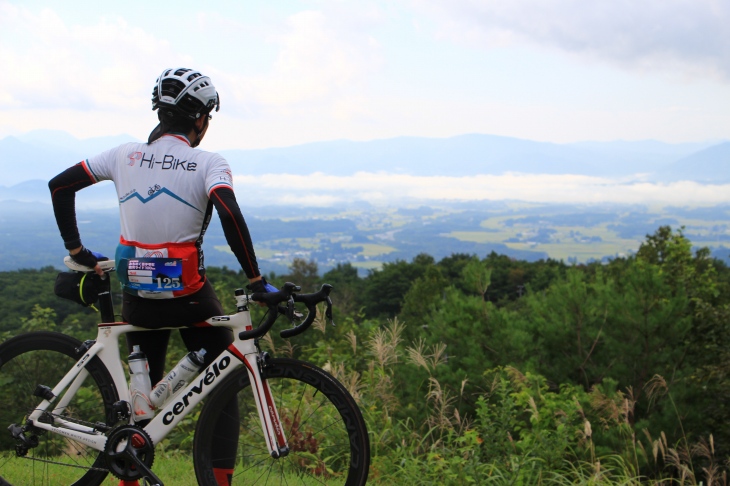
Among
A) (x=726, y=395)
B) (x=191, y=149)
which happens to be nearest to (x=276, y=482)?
(x=191, y=149)

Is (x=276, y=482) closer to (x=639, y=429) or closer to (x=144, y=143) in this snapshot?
(x=144, y=143)

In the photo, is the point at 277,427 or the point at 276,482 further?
the point at 276,482

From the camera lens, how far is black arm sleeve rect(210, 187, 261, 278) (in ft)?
9.58

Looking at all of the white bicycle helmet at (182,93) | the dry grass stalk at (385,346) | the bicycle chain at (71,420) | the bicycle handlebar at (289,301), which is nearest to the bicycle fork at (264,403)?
the bicycle handlebar at (289,301)

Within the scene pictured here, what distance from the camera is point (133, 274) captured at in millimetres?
3172

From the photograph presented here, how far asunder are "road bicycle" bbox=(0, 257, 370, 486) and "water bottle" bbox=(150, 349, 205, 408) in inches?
1.5

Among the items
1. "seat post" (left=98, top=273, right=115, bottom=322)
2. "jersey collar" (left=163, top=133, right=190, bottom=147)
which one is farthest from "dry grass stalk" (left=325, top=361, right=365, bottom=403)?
"jersey collar" (left=163, top=133, right=190, bottom=147)

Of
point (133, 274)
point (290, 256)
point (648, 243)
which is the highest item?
point (133, 274)

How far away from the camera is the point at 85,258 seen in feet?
11.2

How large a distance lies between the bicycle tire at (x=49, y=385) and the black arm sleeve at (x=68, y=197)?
539 millimetres

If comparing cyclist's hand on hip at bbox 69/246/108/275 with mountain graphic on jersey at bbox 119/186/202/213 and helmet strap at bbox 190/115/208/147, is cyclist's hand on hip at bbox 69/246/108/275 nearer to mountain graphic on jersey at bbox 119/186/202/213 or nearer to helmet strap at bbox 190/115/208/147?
mountain graphic on jersey at bbox 119/186/202/213

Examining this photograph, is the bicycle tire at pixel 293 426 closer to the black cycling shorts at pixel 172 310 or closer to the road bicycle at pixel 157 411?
the road bicycle at pixel 157 411

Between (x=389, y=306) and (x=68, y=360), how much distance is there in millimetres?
68891

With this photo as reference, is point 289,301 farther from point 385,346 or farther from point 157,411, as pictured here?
point 385,346
